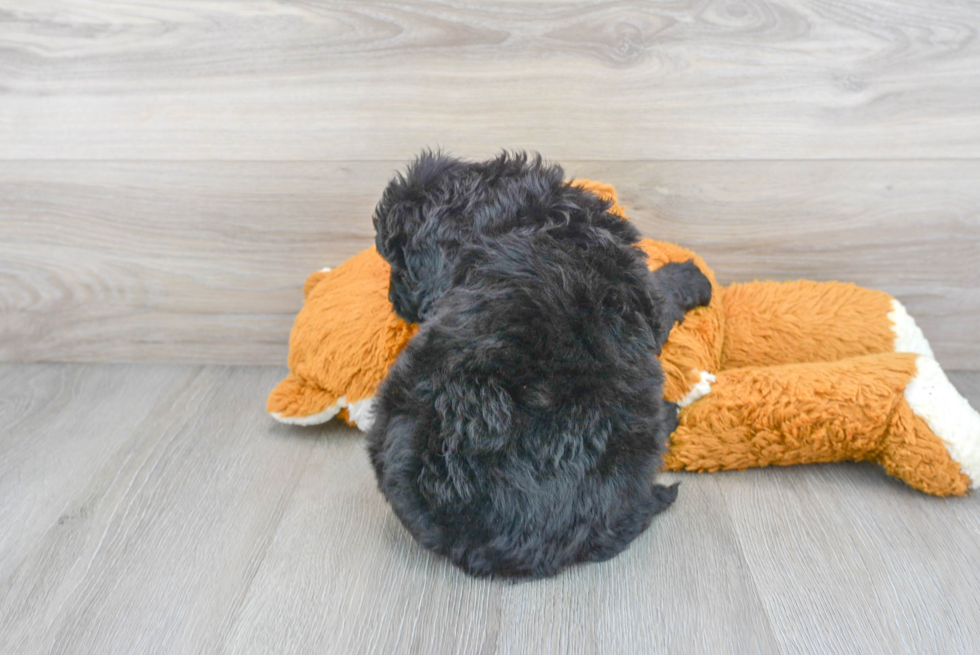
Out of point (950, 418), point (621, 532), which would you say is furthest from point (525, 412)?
point (950, 418)

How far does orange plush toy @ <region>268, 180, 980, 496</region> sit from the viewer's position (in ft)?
2.95

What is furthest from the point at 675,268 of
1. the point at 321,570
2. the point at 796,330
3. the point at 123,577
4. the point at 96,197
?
the point at 96,197

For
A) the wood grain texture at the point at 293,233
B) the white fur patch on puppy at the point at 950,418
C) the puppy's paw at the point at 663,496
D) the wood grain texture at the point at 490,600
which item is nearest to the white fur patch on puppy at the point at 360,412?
the wood grain texture at the point at 490,600

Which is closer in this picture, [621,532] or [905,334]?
[621,532]

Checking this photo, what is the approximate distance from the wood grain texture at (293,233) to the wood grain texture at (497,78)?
0.13ft

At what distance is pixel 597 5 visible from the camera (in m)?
1.09

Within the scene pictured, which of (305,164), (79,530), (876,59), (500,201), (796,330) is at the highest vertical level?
(876,59)

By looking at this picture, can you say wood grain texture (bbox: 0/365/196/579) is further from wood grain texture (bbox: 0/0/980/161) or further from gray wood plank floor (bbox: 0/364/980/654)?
wood grain texture (bbox: 0/0/980/161)

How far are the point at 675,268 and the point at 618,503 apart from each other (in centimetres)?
42

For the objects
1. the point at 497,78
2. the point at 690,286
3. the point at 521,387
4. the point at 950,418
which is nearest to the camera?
the point at 521,387

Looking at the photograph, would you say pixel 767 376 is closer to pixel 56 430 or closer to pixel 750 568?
pixel 750 568

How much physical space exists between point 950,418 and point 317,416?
2.93 feet

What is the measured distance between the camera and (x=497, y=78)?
3.73ft

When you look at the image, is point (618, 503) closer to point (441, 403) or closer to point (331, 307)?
point (441, 403)
